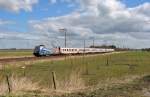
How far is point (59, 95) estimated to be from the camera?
15.8 metres

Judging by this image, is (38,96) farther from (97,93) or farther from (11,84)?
(11,84)

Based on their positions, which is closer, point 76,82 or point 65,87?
point 65,87

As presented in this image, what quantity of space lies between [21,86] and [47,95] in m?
3.35

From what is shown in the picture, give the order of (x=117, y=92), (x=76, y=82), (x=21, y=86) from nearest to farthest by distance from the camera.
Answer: (x=117, y=92)
(x=21, y=86)
(x=76, y=82)

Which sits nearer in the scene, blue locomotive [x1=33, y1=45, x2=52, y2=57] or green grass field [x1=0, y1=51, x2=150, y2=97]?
green grass field [x1=0, y1=51, x2=150, y2=97]

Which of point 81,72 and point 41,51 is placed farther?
point 41,51

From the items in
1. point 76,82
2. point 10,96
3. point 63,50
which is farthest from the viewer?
point 63,50

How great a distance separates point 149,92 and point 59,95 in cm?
393

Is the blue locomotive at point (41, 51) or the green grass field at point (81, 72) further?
the blue locomotive at point (41, 51)

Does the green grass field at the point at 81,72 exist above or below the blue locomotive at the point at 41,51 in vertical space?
below

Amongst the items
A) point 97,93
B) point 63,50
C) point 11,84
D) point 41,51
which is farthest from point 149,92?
point 63,50

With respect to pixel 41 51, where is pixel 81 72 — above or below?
below

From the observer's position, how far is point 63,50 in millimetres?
104062

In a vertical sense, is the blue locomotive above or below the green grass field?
above
